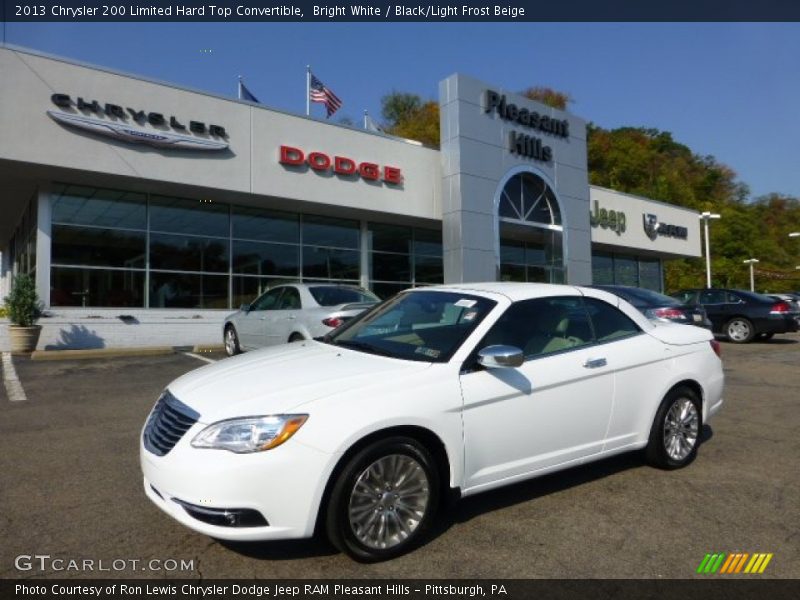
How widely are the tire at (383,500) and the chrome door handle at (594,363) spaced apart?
1.43 metres

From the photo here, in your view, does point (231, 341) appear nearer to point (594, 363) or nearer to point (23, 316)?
point (23, 316)

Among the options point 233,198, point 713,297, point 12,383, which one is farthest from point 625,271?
point 12,383

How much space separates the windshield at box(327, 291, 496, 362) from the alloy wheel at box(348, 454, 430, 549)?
2.34ft

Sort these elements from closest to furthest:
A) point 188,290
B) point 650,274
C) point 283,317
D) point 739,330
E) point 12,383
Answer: point 12,383
point 283,317
point 739,330
point 188,290
point 650,274

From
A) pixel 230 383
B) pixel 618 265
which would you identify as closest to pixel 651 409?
pixel 230 383

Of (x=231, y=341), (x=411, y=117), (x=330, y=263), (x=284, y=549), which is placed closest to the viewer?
(x=284, y=549)

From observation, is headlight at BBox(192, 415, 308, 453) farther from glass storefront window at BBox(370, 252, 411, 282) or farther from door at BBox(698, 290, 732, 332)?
glass storefront window at BBox(370, 252, 411, 282)

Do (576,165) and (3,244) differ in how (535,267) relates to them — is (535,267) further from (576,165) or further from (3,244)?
(3,244)

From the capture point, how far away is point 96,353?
12984mm

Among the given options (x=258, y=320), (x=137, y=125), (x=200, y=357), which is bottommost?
(x=200, y=357)

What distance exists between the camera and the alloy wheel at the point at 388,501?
3.13m

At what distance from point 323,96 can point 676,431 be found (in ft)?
59.8

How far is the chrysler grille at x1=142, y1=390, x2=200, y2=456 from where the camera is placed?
3.19m

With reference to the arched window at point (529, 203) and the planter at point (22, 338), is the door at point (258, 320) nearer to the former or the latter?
the planter at point (22, 338)
